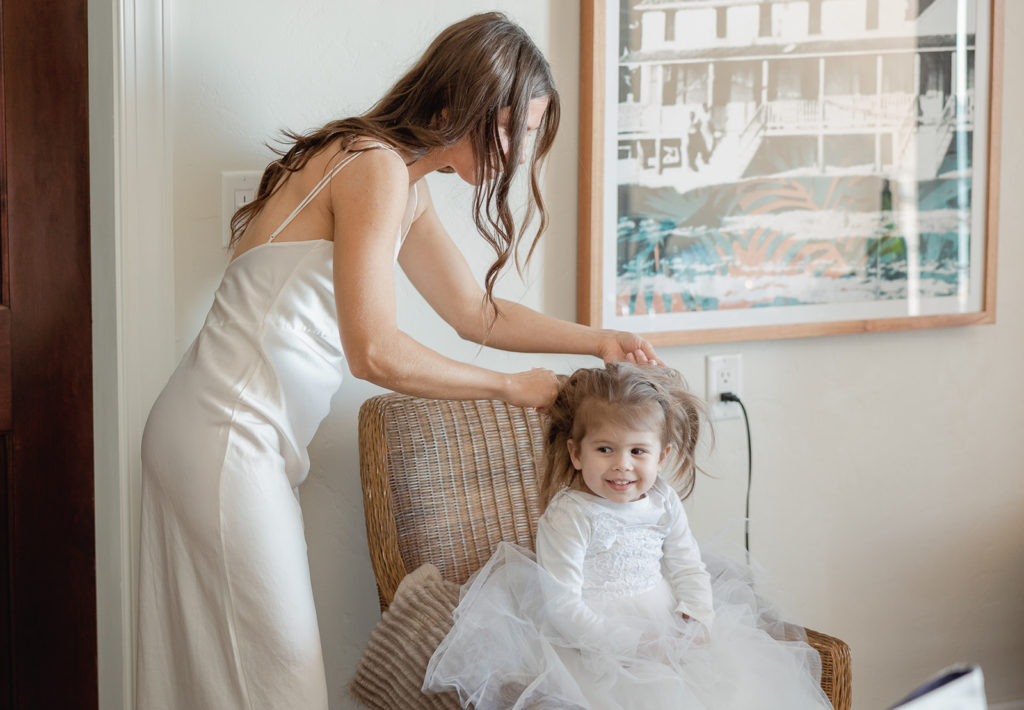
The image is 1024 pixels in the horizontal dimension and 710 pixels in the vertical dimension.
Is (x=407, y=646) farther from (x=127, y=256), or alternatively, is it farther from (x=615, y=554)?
(x=127, y=256)

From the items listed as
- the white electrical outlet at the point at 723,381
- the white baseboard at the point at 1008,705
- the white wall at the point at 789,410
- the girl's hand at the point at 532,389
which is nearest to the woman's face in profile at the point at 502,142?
the girl's hand at the point at 532,389

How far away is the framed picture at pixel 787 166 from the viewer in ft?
6.71

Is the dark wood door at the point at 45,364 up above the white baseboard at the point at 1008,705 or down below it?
above

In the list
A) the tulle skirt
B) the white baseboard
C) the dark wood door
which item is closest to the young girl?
the tulle skirt

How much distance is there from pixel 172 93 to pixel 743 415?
1.35m

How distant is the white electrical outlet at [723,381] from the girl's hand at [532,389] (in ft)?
2.49

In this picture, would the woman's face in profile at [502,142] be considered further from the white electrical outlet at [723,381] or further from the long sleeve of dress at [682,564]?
the white electrical outlet at [723,381]

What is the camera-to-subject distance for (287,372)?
1477mm

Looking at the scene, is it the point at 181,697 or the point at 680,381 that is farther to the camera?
the point at 680,381

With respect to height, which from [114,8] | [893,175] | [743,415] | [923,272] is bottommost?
[743,415]

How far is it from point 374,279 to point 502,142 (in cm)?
30

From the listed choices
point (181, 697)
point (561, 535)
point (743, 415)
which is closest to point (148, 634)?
point (181, 697)

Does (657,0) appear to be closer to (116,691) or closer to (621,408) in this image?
(621,408)

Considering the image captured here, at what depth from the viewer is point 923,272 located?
2375 mm
